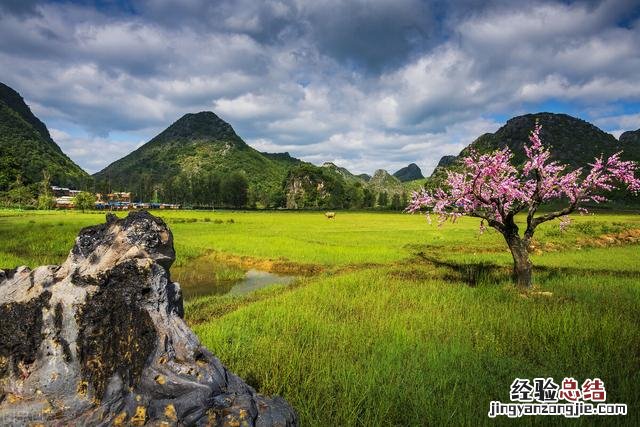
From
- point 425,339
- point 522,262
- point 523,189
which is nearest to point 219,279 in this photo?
point 425,339

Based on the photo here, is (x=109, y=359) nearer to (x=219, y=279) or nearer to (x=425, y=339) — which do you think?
(x=425, y=339)

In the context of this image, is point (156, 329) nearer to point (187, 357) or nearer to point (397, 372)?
point (187, 357)

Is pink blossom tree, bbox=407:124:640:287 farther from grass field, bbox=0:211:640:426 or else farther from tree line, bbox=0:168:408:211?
tree line, bbox=0:168:408:211

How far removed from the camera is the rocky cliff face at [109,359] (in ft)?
9.80

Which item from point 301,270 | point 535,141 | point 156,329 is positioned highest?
point 535,141

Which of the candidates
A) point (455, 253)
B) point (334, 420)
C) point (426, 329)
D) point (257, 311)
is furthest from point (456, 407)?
point (455, 253)

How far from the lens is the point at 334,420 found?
15.0 ft

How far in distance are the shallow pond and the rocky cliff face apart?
12.5 metres

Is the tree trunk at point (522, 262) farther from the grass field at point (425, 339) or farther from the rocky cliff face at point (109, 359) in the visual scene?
the rocky cliff face at point (109, 359)

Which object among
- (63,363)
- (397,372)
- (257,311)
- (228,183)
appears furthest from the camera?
(228,183)

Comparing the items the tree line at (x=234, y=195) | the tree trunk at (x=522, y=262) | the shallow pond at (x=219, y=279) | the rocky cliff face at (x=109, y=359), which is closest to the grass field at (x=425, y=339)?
the tree trunk at (x=522, y=262)

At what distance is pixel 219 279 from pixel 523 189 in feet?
47.8

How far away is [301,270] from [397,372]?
581 inches

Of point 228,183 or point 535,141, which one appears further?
point 228,183
